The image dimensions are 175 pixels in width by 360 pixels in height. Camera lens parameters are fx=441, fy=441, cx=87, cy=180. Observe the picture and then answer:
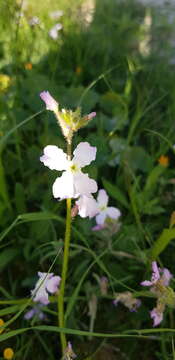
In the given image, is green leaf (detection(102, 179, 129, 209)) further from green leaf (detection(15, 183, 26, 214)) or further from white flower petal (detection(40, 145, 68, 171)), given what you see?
white flower petal (detection(40, 145, 68, 171))

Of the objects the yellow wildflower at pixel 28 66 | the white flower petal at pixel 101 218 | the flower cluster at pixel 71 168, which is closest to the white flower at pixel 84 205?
the flower cluster at pixel 71 168

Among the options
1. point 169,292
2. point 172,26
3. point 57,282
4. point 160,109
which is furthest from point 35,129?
point 172,26

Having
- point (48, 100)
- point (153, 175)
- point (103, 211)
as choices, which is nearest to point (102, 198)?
point (103, 211)

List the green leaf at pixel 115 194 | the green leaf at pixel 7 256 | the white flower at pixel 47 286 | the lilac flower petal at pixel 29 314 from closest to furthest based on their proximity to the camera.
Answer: the white flower at pixel 47 286 < the lilac flower petal at pixel 29 314 < the green leaf at pixel 7 256 < the green leaf at pixel 115 194

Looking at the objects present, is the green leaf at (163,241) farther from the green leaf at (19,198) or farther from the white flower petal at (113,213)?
the green leaf at (19,198)

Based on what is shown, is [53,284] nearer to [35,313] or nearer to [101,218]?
[35,313]

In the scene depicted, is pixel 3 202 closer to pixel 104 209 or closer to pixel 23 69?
pixel 104 209

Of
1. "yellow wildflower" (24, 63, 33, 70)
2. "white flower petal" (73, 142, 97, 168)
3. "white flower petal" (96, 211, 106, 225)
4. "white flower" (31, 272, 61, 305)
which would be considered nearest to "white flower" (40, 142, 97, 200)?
"white flower petal" (73, 142, 97, 168)
